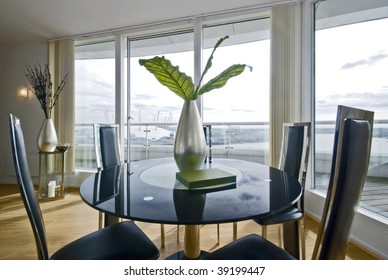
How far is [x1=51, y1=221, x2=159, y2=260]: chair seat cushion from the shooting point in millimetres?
871

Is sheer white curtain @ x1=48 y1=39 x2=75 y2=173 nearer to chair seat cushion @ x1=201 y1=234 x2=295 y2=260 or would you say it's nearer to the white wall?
the white wall

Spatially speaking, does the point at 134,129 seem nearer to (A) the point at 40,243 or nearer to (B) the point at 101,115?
(B) the point at 101,115

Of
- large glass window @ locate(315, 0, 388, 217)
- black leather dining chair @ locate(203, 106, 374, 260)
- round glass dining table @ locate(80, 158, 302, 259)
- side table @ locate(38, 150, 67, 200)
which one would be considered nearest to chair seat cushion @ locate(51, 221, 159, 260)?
round glass dining table @ locate(80, 158, 302, 259)

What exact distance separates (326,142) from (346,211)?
2105 mm

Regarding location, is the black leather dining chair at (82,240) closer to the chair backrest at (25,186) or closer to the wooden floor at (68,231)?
the chair backrest at (25,186)

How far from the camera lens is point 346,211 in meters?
0.57

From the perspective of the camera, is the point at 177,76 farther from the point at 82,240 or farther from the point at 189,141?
the point at 82,240

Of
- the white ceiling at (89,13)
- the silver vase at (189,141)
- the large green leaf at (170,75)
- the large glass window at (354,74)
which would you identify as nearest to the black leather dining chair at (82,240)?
the silver vase at (189,141)

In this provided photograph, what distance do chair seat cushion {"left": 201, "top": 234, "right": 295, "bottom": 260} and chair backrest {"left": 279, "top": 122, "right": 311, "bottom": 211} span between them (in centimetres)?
63

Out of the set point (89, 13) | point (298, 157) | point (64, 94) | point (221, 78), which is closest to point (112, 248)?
point (221, 78)

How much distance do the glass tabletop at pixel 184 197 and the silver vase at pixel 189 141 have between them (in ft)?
0.40

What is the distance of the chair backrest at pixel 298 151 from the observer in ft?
4.87

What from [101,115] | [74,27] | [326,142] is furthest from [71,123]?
[326,142]

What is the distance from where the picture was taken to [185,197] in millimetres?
803
